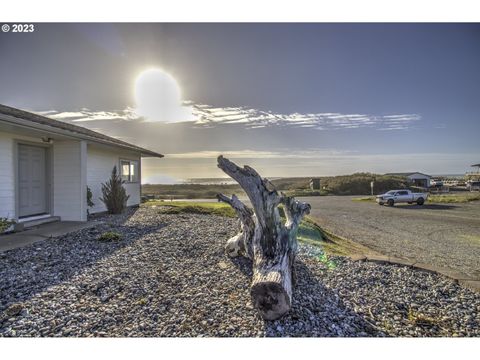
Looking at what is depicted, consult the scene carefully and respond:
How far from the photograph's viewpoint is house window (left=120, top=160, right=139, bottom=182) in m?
9.85

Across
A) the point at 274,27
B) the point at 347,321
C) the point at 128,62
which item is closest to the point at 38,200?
the point at 128,62

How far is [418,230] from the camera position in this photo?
7969mm

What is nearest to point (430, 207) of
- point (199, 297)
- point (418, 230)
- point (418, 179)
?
point (418, 179)

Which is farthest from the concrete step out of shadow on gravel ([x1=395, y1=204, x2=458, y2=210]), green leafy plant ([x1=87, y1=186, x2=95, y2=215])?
shadow on gravel ([x1=395, y1=204, x2=458, y2=210])

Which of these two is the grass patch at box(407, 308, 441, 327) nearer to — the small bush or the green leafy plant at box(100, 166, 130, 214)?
Result: the small bush

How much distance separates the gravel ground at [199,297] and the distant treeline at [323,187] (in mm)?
5170

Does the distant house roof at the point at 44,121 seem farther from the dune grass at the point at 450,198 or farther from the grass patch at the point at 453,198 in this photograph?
the grass patch at the point at 453,198

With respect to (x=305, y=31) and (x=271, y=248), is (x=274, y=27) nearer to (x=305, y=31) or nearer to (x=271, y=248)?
(x=305, y=31)

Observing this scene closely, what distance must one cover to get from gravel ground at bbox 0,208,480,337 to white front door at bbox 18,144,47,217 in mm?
2558

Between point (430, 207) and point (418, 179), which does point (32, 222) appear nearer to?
point (418, 179)

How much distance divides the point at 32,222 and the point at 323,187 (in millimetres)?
13312

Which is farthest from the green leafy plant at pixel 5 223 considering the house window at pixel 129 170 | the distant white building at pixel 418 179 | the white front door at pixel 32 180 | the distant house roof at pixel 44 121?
the distant white building at pixel 418 179

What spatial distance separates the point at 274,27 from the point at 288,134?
232 centimetres

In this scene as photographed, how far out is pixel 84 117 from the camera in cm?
520
